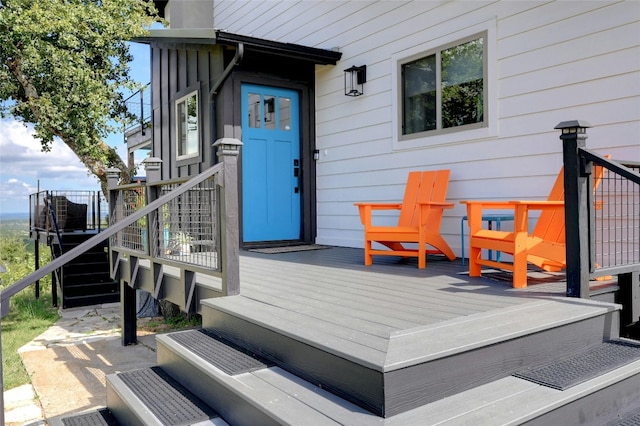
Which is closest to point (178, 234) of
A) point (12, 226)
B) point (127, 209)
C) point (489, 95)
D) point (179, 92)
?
point (127, 209)

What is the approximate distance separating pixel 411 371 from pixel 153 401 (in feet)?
4.49

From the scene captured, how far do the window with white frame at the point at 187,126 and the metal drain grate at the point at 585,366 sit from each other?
5366 mm

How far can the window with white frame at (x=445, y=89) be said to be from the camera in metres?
4.64

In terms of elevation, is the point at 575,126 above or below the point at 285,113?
below

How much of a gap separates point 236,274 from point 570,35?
3.26m

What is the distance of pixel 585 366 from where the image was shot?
2.22 metres

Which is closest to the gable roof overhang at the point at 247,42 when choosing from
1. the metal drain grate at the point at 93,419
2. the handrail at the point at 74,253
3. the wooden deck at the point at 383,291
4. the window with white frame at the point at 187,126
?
the window with white frame at the point at 187,126

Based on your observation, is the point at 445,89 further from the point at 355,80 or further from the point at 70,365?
the point at 70,365

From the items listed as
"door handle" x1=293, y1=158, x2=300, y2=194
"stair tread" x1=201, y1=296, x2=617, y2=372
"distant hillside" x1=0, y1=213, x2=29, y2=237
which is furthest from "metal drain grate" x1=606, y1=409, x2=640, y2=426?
"distant hillside" x1=0, y1=213, x2=29, y2=237

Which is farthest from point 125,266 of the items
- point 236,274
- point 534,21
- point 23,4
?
point 23,4

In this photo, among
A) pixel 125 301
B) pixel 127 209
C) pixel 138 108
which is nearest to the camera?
pixel 127 209

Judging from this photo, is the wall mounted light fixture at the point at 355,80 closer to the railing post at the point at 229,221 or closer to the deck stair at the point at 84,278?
the railing post at the point at 229,221

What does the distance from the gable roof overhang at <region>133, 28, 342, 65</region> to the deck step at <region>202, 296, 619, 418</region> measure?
3.81 meters

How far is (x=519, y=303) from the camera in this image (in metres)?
2.59
